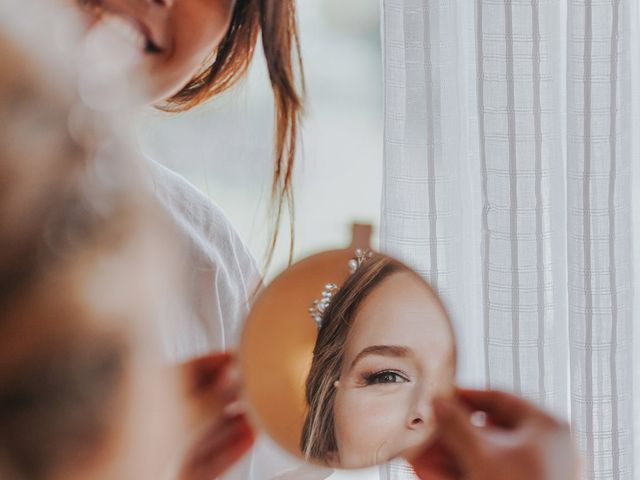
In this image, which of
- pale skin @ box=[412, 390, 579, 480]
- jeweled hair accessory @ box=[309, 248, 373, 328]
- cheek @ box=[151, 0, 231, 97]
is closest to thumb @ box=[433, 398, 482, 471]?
pale skin @ box=[412, 390, 579, 480]

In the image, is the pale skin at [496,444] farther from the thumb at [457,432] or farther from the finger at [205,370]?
the finger at [205,370]

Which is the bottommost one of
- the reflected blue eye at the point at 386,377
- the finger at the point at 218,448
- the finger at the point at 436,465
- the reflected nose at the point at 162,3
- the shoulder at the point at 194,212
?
the finger at the point at 436,465

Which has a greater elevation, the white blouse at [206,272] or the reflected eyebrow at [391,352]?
the white blouse at [206,272]

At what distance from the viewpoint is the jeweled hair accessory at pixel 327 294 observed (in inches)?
28.0

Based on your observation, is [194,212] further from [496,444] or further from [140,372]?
[496,444]

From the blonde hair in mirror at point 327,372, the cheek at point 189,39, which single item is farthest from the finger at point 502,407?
the cheek at point 189,39

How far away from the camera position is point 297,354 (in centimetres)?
70

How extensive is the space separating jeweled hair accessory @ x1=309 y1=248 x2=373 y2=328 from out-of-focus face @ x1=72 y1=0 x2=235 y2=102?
0.19 meters

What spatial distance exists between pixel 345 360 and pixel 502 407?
149mm

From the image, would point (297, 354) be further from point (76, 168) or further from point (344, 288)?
point (76, 168)

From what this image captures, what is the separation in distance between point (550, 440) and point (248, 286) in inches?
10.3

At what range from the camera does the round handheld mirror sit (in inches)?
27.7

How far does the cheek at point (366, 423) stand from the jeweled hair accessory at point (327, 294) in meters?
0.06

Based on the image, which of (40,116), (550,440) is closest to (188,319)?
(40,116)
